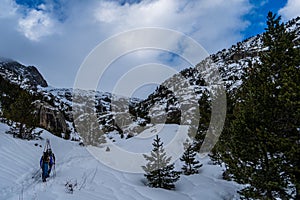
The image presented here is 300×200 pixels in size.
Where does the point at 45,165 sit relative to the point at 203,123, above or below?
below

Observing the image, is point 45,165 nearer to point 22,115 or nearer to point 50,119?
point 22,115

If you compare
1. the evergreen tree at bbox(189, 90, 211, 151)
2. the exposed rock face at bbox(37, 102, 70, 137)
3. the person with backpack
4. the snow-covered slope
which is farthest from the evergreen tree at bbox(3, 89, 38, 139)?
the exposed rock face at bbox(37, 102, 70, 137)

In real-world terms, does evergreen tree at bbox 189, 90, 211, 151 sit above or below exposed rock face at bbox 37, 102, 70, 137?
below

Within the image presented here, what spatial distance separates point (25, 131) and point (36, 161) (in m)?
7.92

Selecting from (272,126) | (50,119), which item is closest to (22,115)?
(272,126)

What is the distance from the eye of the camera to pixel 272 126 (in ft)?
33.9

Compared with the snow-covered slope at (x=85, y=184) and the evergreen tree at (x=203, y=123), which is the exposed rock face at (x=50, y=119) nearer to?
the snow-covered slope at (x=85, y=184)

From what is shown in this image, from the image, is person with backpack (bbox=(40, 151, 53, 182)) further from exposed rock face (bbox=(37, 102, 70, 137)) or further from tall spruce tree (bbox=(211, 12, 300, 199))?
exposed rock face (bbox=(37, 102, 70, 137))

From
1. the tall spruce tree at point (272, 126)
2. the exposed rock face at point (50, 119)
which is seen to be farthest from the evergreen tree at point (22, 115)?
the exposed rock face at point (50, 119)

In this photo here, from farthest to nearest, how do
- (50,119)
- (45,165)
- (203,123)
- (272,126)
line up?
(50,119)
(203,123)
(45,165)
(272,126)

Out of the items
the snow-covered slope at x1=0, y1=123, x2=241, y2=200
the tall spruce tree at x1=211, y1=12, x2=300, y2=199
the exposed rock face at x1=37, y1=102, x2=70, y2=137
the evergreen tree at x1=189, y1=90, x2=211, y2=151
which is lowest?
the snow-covered slope at x1=0, y1=123, x2=241, y2=200

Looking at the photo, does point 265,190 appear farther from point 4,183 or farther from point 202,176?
point 4,183

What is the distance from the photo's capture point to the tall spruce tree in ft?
30.8

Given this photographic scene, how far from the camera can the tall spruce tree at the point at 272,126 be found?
9.38 meters
